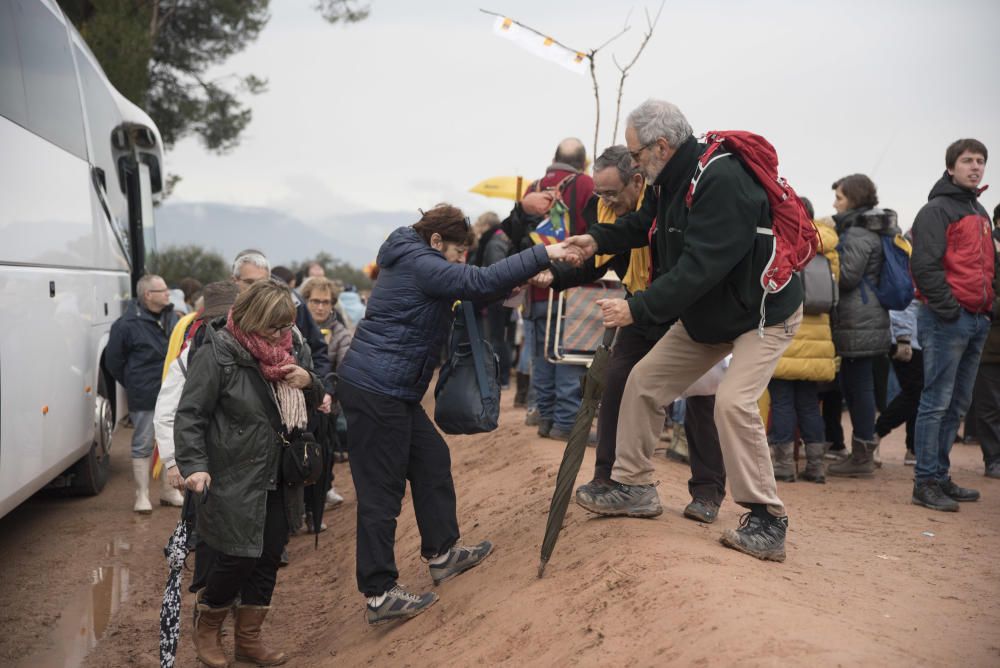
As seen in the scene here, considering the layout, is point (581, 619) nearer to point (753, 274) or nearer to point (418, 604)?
point (418, 604)

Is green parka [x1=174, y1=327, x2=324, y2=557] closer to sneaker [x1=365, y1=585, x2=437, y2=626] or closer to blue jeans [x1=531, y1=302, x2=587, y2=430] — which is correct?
sneaker [x1=365, y1=585, x2=437, y2=626]

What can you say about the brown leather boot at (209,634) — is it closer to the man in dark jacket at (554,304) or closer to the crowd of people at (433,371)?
the crowd of people at (433,371)

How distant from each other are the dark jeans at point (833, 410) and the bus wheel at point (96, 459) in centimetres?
665

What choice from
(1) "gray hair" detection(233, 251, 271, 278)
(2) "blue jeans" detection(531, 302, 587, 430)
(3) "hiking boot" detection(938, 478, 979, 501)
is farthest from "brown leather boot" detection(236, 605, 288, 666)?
(3) "hiking boot" detection(938, 478, 979, 501)

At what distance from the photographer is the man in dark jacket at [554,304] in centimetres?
777

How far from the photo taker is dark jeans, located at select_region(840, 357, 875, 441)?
8430 mm

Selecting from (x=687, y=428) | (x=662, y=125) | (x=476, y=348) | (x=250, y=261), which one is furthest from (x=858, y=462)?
(x=250, y=261)

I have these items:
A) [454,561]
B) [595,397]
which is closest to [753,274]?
[595,397]

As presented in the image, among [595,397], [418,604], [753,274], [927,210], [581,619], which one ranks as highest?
[927,210]

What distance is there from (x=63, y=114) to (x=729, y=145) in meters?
6.26

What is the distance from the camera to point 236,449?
5059 millimetres

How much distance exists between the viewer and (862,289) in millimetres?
8289

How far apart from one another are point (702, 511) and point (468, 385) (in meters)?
1.55

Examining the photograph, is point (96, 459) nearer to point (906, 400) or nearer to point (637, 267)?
point (637, 267)
